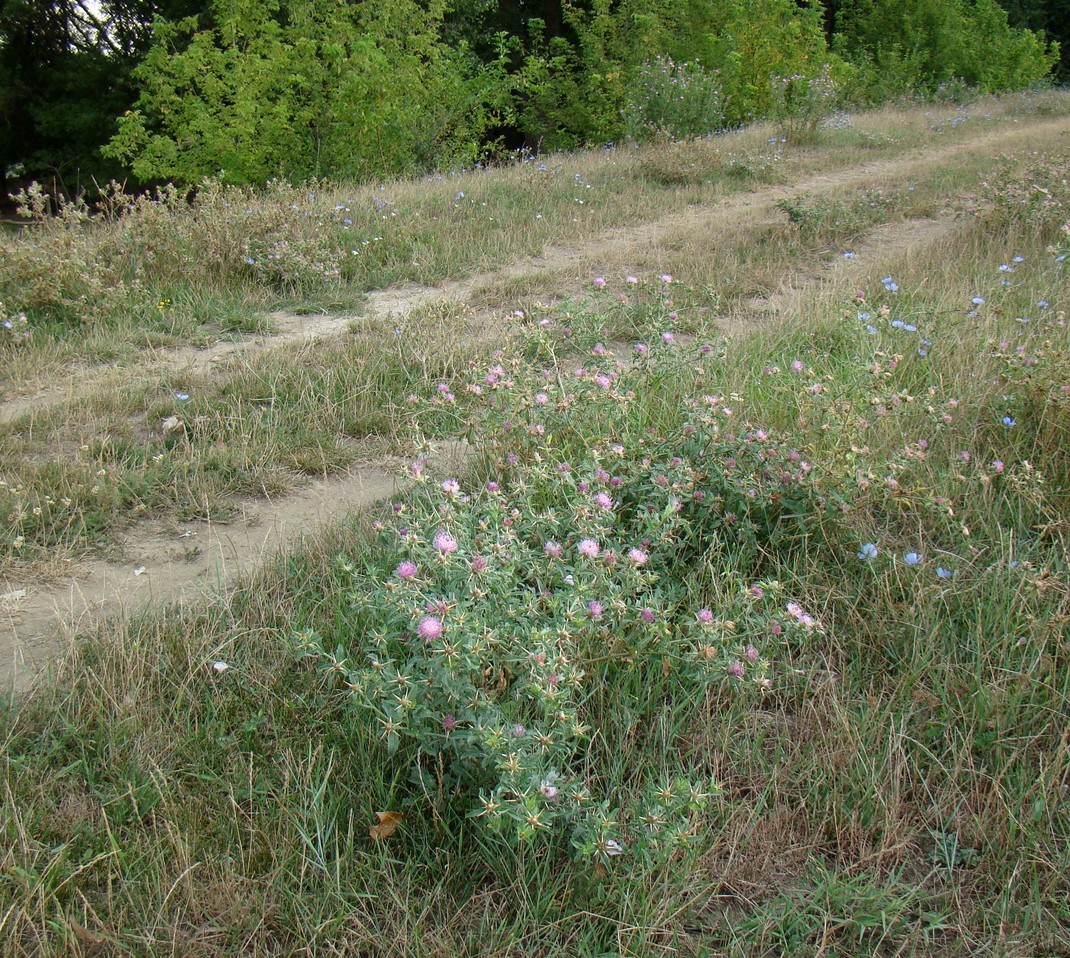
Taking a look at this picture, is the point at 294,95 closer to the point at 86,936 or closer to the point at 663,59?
the point at 663,59

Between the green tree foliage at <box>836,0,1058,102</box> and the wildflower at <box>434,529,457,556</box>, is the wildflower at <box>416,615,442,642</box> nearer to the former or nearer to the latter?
the wildflower at <box>434,529,457,556</box>

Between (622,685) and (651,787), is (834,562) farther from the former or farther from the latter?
(651,787)

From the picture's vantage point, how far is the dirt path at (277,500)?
8.74 ft

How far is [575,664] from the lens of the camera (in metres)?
2.10

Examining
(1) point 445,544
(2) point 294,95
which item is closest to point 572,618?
(1) point 445,544

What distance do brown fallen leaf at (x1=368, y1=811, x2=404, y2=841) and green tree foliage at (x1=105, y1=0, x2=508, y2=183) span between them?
11.2 m

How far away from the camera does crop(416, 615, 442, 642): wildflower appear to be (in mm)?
1798

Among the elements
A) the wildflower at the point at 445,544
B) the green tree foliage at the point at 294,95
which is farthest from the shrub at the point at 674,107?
the wildflower at the point at 445,544

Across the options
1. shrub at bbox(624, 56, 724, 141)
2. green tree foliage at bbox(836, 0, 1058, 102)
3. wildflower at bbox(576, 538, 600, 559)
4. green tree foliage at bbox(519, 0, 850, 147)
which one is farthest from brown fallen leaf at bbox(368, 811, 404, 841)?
green tree foliage at bbox(836, 0, 1058, 102)

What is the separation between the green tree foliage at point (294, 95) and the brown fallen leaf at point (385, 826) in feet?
36.9

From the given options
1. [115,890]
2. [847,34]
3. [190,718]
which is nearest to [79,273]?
[190,718]

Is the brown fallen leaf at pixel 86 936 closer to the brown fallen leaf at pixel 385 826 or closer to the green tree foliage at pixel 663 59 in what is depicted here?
the brown fallen leaf at pixel 385 826

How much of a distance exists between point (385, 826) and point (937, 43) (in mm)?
27564

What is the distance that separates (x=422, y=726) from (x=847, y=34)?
1139 inches
